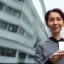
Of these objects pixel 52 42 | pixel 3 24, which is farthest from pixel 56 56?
pixel 3 24

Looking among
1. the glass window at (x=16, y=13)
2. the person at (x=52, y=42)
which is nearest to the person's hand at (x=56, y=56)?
the person at (x=52, y=42)

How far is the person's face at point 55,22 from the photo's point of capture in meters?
0.84

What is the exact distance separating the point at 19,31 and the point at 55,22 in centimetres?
115

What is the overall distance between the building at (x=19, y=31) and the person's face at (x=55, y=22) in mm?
1055

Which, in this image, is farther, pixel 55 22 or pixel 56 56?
pixel 55 22

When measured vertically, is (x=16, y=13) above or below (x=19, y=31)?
above

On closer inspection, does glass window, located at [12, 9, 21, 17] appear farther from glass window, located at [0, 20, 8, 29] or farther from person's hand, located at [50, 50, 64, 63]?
person's hand, located at [50, 50, 64, 63]

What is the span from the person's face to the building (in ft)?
3.46

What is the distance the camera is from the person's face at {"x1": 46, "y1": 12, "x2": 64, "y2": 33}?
84 centimetres

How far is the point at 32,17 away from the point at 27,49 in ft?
1.18

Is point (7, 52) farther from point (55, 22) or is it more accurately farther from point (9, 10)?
point (55, 22)

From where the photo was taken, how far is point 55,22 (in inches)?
33.0

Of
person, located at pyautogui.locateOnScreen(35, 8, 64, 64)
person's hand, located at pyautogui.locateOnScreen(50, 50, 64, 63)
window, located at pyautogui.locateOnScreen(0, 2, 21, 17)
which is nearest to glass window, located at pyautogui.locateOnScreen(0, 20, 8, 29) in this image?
window, located at pyautogui.locateOnScreen(0, 2, 21, 17)

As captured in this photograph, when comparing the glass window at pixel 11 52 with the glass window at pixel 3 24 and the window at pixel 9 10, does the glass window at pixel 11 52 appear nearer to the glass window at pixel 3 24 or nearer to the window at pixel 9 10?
the glass window at pixel 3 24
